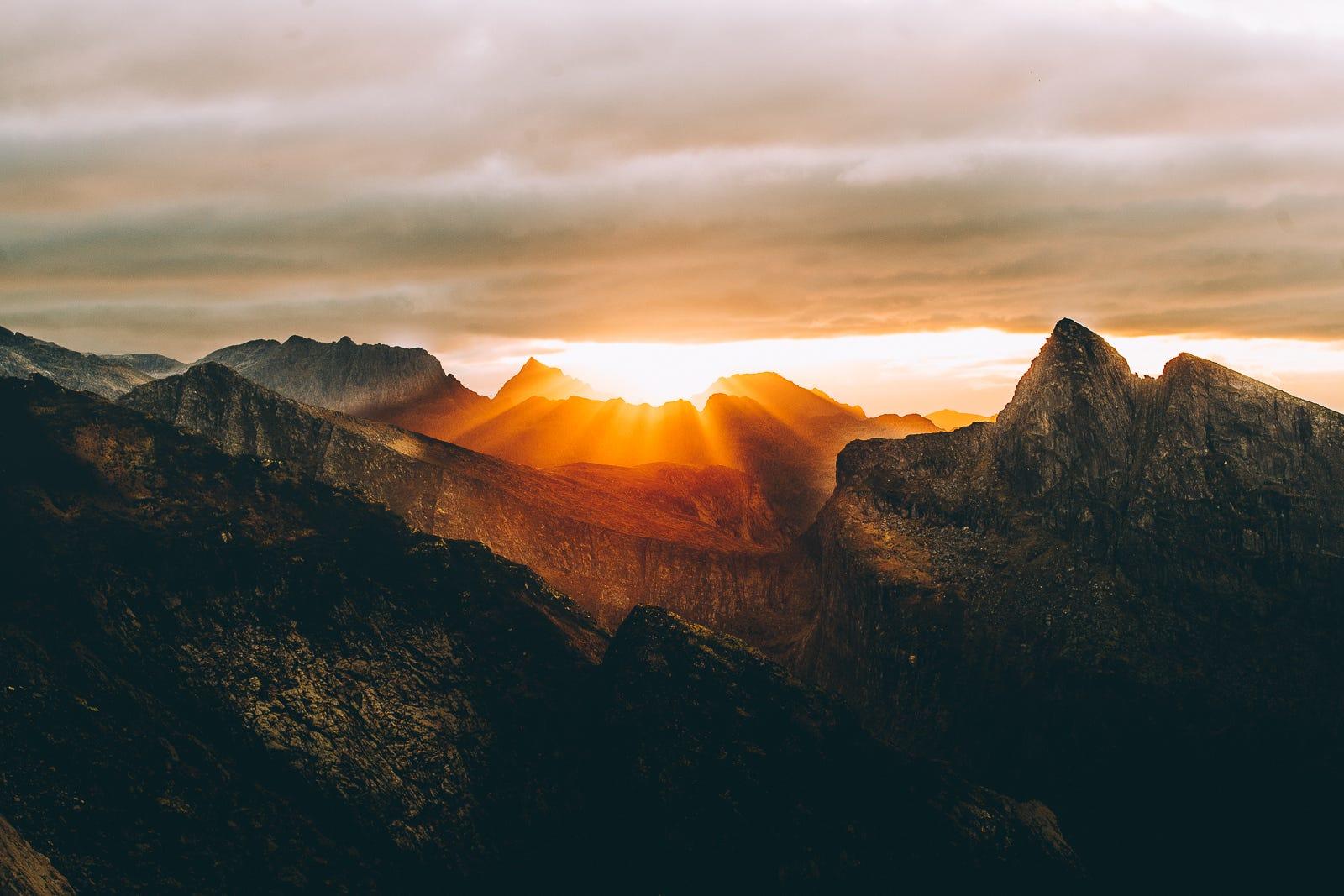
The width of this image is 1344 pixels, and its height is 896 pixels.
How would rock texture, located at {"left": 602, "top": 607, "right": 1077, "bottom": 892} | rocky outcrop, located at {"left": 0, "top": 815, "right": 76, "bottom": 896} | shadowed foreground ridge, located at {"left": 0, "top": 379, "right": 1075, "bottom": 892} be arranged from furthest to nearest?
1. rock texture, located at {"left": 602, "top": 607, "right": 1077, "bottom": 892}
2. shadowed foreground ridge, located at {"left": 0, "top": 379, "right": 1075, "bottom": 892}
3. rocky outcrop, located at {"left": 0, "top": 815, "right": 76, "bottom": 896}

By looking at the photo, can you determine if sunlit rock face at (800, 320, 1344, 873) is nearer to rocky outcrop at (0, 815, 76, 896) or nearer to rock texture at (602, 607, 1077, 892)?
rock texture at (602, 607, 1077, 892)

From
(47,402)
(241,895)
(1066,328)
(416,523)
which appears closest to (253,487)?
(47,402)

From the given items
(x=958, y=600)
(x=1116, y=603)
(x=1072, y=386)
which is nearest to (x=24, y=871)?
(x=958, y=600)

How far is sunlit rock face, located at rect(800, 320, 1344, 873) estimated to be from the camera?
109188 mm

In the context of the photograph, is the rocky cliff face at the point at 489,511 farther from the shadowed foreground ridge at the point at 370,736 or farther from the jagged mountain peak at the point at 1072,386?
the shadowed foreground ridge at the point at 370,736

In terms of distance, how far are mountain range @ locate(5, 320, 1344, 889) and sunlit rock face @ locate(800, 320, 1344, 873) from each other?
34cm

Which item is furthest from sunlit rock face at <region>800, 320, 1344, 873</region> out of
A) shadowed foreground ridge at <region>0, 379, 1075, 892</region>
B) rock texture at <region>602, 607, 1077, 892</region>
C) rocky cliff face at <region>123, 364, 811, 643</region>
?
shadowed foreground ridge at <region>0, 379, 1075, 892</region>

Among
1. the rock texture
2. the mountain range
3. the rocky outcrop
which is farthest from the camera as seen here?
the mountain range

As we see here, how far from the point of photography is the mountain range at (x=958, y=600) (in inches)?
3607

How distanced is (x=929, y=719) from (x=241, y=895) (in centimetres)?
8473

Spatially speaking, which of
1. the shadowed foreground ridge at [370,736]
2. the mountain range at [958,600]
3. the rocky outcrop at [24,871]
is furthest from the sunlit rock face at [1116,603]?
the rocky outcrop at [24,871]

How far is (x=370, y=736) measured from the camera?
86000 millimetres

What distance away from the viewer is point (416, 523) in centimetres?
15188

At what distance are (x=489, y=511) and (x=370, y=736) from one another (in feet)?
259
